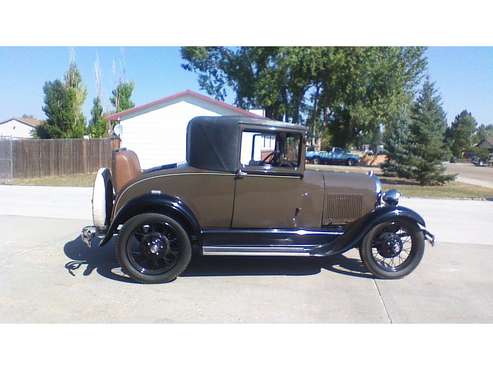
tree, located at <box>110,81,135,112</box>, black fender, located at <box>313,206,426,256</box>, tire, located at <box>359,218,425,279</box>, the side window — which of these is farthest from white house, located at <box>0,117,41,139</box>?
tire, located at <box>359,218,425,279</box>

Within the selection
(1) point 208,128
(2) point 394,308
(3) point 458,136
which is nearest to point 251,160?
(1) point 208,128

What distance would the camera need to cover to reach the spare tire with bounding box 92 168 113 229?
4852mm

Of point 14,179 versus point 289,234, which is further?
point 14,179

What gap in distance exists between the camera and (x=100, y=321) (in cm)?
355

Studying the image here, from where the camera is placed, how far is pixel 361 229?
15.7 ft

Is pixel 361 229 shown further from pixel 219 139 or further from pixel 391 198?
Result: pixel 219 139

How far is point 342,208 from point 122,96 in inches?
1557

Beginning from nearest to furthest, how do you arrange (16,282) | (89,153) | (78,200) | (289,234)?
(16,282) < (289,234) < (78,200) < (89,153)

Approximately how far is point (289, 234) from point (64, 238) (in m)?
4.04

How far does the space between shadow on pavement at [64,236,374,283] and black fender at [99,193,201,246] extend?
2.10ft

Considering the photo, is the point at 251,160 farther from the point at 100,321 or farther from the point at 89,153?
the point at 89,153

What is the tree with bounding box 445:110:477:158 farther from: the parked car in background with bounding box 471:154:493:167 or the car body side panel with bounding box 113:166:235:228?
the car body side panel with bounding box 113:166:235:228

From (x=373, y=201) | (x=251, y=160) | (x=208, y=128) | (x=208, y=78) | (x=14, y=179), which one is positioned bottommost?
(x=14, y=179)

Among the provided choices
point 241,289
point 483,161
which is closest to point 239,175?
point 241,289
